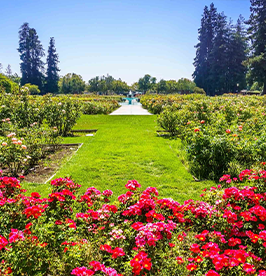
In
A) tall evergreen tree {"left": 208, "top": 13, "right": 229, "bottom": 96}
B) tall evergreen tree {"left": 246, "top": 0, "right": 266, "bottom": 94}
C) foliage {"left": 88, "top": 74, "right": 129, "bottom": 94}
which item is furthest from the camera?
foliage {"left": 88, "top": 74, "right": 129, "bottom": 94}

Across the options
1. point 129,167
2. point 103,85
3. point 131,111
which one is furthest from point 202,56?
point 129,167

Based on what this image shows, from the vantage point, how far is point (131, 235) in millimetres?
2189

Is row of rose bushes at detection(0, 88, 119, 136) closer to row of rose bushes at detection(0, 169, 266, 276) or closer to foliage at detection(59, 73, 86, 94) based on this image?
row of rose bushes at detection(0, 169, 266, 276)

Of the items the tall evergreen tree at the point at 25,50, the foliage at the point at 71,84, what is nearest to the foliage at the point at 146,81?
the foliage at the point at 71,84

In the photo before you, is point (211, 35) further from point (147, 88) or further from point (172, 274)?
point (172, 274)

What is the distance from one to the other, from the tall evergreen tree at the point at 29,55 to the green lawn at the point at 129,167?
159 ft

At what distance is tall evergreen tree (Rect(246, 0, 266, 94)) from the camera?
89.4 ft

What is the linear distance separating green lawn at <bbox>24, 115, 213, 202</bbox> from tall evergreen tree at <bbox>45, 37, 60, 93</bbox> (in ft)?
156

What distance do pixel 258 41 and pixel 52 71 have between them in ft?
136

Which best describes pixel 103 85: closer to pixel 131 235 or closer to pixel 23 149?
pixel 23 149

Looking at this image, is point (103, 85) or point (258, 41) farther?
point (103, 85)

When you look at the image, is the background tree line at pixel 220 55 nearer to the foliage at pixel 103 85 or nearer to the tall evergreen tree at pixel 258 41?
the tall evergreen tree at pixel 258 41

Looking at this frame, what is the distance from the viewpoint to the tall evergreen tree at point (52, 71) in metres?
50.6

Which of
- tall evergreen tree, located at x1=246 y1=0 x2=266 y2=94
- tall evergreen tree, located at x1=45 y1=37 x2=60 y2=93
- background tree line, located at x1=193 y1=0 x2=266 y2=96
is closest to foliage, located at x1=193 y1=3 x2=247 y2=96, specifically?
background tree line, located at x1=193 y1=0 x2=266 y2=96
